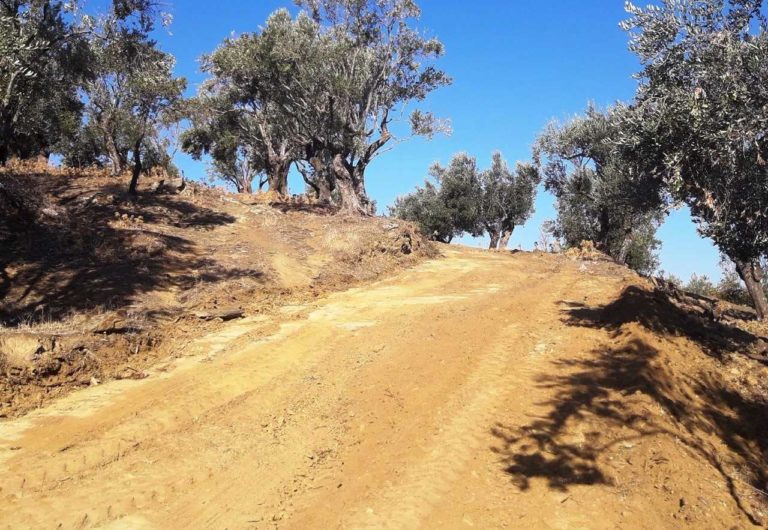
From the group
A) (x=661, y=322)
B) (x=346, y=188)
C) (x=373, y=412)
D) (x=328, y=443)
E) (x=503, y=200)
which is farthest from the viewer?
(x=503, y=200)

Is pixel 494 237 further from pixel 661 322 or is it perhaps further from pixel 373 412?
pixel 373 412

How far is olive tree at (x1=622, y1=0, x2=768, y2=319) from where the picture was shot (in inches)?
287

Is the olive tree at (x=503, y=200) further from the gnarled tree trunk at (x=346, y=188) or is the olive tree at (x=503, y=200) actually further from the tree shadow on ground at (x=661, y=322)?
the tree shadow on ground at (x=661, y=322)

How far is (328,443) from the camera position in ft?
21.5

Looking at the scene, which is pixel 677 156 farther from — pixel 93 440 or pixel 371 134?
pixel 371 134

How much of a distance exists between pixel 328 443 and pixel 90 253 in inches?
381

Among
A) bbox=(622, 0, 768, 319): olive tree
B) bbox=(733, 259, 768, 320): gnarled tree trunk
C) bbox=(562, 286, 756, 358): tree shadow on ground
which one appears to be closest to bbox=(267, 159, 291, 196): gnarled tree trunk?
bbox=(733, 259, 768, 320): gnarled tree trunk

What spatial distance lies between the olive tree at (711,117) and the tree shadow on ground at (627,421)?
→ 6.91 ft

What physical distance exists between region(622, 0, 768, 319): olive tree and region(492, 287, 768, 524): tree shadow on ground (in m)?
2.10

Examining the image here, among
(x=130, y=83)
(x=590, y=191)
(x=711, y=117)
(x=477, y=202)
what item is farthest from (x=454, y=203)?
(x=711, y=117)

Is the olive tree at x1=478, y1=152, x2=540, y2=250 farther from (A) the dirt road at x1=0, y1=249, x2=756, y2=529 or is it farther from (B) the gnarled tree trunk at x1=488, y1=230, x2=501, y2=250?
(A) the dirt road at x1=0, y1=249, x2=756, y2=529

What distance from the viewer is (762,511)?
17.0 feet

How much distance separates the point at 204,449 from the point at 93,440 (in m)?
1.24

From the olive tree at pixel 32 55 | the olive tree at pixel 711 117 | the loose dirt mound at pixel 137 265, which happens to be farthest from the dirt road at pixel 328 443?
the olive tree at pixel 32 55
